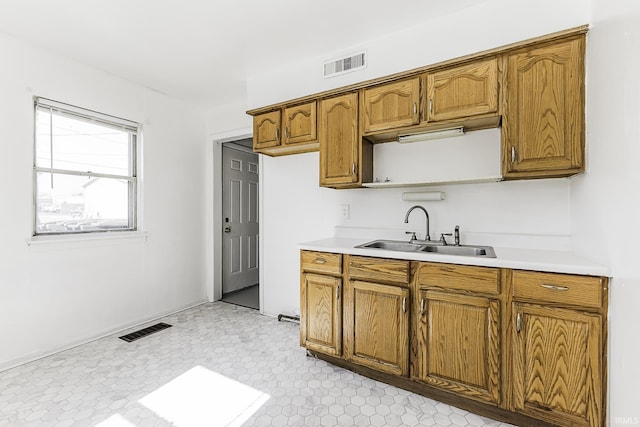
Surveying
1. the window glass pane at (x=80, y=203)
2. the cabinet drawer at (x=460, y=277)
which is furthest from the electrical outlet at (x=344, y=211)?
the window glass pane at (x=80, y=203)

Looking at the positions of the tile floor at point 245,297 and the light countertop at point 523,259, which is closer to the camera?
the light countertop at point 523,259

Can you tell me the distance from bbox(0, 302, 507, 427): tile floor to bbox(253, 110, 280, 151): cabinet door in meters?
1.88

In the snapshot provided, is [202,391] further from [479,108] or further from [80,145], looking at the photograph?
[479,108]

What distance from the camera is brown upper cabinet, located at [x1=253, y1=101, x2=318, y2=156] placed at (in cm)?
259

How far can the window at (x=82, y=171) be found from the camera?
2.52 m

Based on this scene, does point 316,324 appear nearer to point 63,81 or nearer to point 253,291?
point 253,291

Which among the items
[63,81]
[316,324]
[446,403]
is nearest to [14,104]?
[63,81]

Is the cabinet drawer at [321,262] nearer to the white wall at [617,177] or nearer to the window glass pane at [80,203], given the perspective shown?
the white wall at [617,177]

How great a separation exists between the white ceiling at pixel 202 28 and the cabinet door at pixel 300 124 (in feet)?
1.66

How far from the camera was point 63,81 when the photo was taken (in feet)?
8.52

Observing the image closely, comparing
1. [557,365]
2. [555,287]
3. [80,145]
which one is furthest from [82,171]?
[557,365]

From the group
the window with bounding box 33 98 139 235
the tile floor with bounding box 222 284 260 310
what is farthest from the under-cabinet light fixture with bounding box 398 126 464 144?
the window with bounding box 33 98 139 235

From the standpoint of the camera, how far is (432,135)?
223 centimetres

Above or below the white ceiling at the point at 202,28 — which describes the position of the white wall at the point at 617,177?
below
